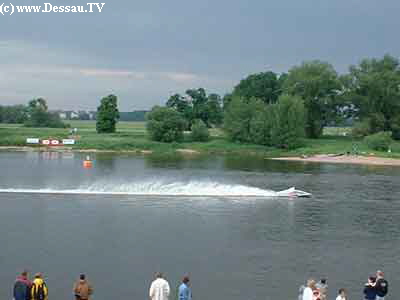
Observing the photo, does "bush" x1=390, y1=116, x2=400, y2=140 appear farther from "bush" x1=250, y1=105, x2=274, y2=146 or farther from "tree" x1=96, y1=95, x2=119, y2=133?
"tree" x1=96, y1=95, x2=119, y2=133

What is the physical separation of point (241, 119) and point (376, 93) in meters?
32.6

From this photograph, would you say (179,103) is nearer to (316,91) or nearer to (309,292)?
(316,91)

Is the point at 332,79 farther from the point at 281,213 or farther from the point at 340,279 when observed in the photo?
the point at 340,279

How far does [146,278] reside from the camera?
26.8m

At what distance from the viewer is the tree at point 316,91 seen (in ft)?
473

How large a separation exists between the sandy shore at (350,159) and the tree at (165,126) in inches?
1136

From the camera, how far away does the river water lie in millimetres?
26906

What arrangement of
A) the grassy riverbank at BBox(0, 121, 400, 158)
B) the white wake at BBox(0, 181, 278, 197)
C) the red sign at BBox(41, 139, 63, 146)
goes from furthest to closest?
the red sign at BBox(41, 139, 63, 146), the grassy riverbank at BBox(0, 121, 400, 158), the white wake at BBox(0, 181, 278, 197)

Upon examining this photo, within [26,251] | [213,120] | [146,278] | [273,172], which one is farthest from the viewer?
[213,120]

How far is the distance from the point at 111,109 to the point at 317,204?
108 metres

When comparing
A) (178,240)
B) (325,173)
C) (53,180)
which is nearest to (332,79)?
(325,173)

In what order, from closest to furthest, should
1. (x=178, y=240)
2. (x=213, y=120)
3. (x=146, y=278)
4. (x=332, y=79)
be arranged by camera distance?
(x=146, y=278)
(x=178, y=240)
(x=332, y=79)
(x=213, y=120)

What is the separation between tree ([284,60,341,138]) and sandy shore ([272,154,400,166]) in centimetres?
2853

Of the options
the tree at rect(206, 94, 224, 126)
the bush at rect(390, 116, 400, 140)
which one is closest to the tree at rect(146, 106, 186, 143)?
the tree at rect(206, 94, 224, 126)
